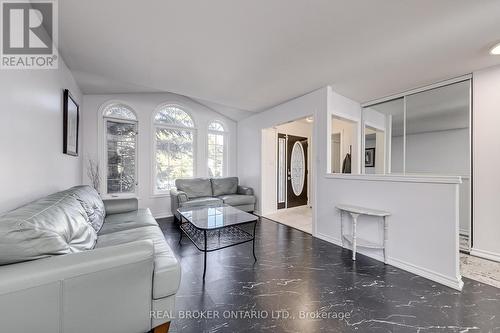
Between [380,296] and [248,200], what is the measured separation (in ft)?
10.2

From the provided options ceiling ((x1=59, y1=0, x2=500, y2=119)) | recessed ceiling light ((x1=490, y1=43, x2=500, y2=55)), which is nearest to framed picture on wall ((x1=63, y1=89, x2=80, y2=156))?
ceiling ((x1=59, y1=0, x2=500, y2=119))

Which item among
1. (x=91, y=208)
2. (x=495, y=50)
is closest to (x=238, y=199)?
(x=91, y=208)

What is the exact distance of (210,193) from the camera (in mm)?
4707

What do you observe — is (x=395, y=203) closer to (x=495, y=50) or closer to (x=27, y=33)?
(x=495, y=50)

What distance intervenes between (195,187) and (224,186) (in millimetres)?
713

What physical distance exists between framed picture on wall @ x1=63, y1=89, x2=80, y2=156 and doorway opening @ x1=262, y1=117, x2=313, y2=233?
338cm

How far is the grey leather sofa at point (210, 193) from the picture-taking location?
4.04m

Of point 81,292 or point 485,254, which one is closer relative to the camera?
point 81,292

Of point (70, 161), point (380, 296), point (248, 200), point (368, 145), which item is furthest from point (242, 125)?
point (380, 296)

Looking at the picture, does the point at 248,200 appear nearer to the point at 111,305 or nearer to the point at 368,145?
the point at 368,145

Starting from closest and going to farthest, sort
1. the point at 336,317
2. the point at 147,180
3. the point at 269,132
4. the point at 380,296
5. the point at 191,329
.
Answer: the point at 191,329, the point at 336,317, the point at 380,296, the point at 147,180, the point at 269,132

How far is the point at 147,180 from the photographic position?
14.7ft

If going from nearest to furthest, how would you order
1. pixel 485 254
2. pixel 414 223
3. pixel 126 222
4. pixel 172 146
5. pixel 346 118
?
pixel 414 223, pixel 126 222, pixel 485 254, pixel 346 118, pixel 172 146

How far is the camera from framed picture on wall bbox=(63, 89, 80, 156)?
265cm
